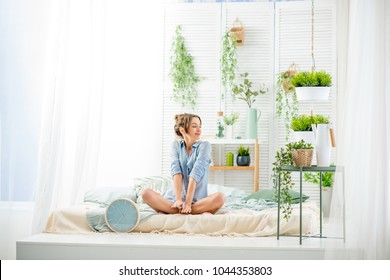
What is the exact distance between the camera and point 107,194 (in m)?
5.02

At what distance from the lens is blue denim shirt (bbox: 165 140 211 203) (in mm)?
4324

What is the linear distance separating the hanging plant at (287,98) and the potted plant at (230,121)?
0.44m

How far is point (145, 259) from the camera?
3771 mm

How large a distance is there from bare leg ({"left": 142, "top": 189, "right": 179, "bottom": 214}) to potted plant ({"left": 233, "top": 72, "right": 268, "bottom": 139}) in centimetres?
234

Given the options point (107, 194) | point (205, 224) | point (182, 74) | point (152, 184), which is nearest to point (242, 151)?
point (182, 74)

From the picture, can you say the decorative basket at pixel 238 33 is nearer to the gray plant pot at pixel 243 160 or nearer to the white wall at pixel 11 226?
the gray plant pot at pixel 243 160

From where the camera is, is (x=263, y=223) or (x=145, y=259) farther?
(x=263, y=223)

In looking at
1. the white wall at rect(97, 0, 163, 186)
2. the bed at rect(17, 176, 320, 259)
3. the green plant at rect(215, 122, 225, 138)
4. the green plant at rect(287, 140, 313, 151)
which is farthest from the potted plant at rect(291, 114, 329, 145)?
the white wall at rect(97, 0, 163, 186)

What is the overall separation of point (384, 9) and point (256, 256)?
5.16 feet

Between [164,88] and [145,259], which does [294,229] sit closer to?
[145,259]

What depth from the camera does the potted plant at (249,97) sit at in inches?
254

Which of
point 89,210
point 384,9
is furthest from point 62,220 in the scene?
point 384,9

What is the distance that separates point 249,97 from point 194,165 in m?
2.36

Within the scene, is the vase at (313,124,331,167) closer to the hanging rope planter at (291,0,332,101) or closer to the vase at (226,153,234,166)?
the hanging rope planter at (291,0,332,101)
